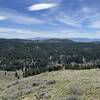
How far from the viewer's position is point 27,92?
2575cm

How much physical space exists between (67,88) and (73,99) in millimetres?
4816

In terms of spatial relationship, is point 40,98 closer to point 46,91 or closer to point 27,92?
point 46,91

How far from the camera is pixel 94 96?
20531 millimetres

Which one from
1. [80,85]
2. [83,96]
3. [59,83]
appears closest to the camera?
[83,96]

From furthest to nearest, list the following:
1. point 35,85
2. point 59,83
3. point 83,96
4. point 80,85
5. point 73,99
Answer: point 35,85
point 59,83
point 80,85
point 83,96
point 73,99

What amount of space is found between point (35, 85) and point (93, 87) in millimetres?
9369

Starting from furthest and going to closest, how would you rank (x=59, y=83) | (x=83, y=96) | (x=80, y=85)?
(x=59, y=83)
(x=80, y=85)
(x=83, y=96)

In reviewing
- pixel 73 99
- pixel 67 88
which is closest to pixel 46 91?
pixel 67 88

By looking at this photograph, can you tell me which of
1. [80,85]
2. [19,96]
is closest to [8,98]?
[19,96]

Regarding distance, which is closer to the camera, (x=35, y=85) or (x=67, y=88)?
(x=67, y=88)

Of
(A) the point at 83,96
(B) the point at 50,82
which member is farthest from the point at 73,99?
(B) the point at 50,82

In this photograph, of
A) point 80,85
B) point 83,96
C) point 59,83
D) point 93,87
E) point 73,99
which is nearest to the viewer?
point 73,99

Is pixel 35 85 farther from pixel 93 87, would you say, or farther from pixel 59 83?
pixel 93 87

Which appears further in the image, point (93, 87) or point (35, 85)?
point (35, 85)
